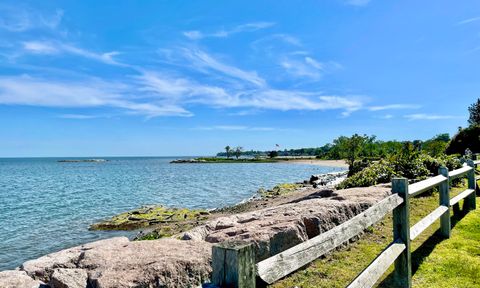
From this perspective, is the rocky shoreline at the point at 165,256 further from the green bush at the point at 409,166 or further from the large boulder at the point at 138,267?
the green bush at the point at 409,166

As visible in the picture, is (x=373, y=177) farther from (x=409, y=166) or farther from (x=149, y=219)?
(x=149, y=219)

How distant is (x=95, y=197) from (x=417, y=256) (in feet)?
99.0

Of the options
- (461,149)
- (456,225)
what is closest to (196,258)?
(456,225)

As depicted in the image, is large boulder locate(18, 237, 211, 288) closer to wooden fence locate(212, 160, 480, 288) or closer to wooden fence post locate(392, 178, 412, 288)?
wooden fence locate(212, 160, 480, 288)

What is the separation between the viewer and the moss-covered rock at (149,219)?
1858 centimetres

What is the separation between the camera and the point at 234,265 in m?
2.08

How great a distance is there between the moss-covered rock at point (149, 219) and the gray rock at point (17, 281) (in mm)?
12964

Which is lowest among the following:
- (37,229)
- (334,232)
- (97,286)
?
(37,229)

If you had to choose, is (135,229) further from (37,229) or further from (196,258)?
(196,258)

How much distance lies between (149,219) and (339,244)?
1757cm

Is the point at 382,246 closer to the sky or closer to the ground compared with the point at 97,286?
closer to the ground

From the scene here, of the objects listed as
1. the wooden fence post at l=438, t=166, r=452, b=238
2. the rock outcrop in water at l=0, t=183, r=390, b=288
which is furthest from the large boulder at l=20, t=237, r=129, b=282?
the wooden fence post at l=438, t=166, r=452, b=238

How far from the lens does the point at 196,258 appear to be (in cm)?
458

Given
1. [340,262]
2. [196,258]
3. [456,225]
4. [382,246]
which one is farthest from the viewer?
[456,225]
